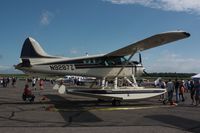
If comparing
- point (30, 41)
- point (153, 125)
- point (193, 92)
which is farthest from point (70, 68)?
point (153, 125)

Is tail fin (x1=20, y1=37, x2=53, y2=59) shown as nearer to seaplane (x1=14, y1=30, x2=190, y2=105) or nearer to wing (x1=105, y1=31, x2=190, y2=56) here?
seaplane (x1=14, y1=30, x2=190, y2=105)

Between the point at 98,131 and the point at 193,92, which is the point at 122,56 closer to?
the point at 193,92

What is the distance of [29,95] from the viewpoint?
19.8 metres

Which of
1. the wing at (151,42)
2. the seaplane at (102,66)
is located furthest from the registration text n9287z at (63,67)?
the wing at (151,42)

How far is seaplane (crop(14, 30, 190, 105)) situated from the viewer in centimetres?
1789

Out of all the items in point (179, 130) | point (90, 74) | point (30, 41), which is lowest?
point (179, 130)

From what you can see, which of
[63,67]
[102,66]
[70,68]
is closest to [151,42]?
[102,66]

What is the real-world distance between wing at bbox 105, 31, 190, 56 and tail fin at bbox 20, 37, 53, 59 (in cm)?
411

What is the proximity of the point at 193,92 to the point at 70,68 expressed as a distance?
770 centimetres

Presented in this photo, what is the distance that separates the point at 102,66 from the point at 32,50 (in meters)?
4.39

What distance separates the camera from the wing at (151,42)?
16.1 meters

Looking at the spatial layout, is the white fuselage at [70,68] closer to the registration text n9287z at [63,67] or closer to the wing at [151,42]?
the registration text n9287z at [63,67]

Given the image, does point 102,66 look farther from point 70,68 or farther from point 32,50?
point 32,50

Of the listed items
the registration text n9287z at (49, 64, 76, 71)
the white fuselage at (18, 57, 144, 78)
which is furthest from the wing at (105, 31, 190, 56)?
the registration text n9287z at (49, 64, 76, 71)
